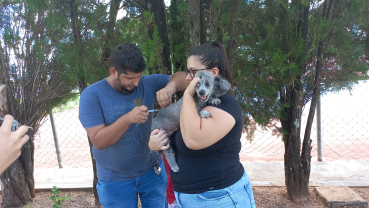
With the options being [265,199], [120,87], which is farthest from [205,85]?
[265,199]

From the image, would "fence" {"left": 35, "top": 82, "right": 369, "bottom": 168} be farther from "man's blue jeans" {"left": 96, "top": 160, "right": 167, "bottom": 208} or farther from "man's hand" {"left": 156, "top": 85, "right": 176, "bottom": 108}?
"man's hand" {"left": 156, "top": 85, "right": 176, "bottom": 108}

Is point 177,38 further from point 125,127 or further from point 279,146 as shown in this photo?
point 279,146

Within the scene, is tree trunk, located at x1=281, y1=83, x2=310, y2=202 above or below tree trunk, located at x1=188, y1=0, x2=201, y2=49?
below

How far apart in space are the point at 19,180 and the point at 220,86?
3.96 m

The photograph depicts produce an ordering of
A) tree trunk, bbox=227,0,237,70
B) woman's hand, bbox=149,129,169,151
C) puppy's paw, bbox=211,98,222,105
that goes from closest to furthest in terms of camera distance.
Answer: puppy's paw, bbox=211,98,222,105, woman's hand, bbox=149,129,169,151, tree trunk, bbox=227,0,237,70

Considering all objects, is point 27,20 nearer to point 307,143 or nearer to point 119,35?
point 119,35

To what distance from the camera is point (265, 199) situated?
12.3ft

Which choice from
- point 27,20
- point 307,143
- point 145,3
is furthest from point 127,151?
point 27,20

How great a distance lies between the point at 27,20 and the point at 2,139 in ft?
11.0

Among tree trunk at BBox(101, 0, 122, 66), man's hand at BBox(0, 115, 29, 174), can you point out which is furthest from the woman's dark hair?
tree trunk at BBox(101, 0, 122, 66)

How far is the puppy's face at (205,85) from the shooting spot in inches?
61.4

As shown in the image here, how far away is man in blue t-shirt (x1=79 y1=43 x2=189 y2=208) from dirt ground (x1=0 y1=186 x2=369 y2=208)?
6.74 ft

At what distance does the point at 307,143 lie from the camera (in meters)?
3.53

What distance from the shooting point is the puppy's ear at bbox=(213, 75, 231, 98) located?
1.67 metres
